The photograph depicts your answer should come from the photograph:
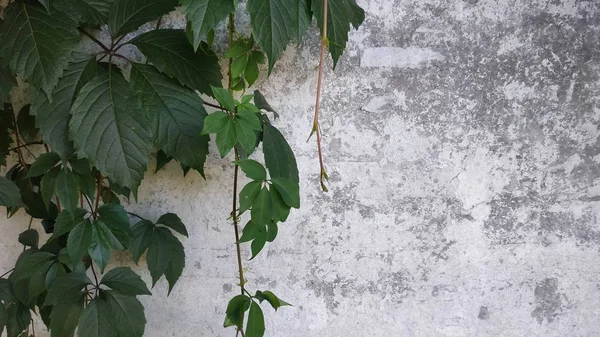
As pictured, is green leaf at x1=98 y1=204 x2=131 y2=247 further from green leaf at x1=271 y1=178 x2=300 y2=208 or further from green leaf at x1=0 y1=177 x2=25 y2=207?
green leaf at x1=271 y1=178 x2=300 y2=208

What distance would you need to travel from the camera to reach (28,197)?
1.26m

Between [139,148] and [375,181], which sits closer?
[139,148]

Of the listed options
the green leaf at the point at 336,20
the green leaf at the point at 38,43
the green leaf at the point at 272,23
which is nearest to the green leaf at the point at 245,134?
the green leaf at the point at 272,23

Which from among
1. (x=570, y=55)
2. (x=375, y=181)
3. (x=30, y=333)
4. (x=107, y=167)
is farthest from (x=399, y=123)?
(x=30, y=333)

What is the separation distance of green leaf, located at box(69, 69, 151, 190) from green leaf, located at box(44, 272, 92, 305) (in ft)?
0.85

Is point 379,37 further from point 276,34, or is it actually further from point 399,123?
point 276,34

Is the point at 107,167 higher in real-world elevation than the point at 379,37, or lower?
lower

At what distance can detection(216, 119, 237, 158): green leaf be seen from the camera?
96 cm

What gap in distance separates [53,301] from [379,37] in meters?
0.88

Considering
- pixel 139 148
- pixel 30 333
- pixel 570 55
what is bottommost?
pixel 30 333

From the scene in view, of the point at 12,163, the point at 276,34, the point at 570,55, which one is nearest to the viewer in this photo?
the point at 276,34

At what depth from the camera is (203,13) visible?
948mm

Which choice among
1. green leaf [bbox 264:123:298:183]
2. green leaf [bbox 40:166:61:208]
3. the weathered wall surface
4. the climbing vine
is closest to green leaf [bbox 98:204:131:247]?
the climbing vine

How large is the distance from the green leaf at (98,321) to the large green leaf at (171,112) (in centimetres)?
34
